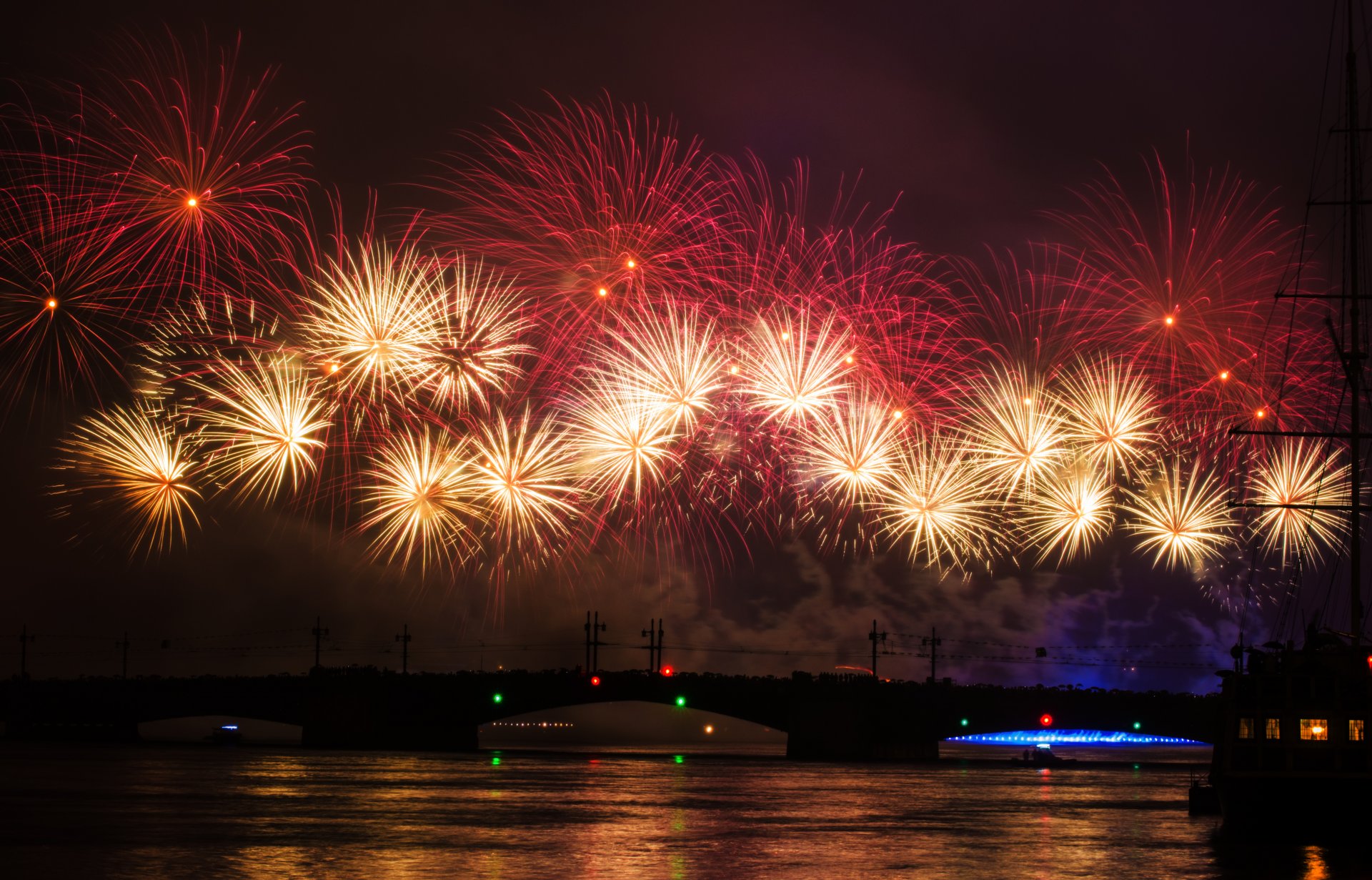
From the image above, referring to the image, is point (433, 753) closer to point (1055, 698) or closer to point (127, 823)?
point (1055, 698)

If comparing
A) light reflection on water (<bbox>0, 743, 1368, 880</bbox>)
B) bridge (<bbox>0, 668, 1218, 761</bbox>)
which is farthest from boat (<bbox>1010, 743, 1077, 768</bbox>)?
light reflection on water (<bbox>0, 743, 1368, 880</bbox>)

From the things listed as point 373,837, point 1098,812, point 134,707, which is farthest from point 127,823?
point 134,707

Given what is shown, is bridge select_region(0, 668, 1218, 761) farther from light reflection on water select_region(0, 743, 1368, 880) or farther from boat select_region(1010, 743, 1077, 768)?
light reflection on water select_region(0, 743, 1368, 880)

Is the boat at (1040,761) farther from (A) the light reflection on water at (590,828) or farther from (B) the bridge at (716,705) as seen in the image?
(A) the light reflection on water at (590,828)

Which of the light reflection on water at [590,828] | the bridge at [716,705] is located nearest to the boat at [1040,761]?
the bridge at [716,705]

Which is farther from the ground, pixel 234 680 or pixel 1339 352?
pixel 1339 352

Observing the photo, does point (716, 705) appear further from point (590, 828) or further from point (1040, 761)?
point (590, 828)
